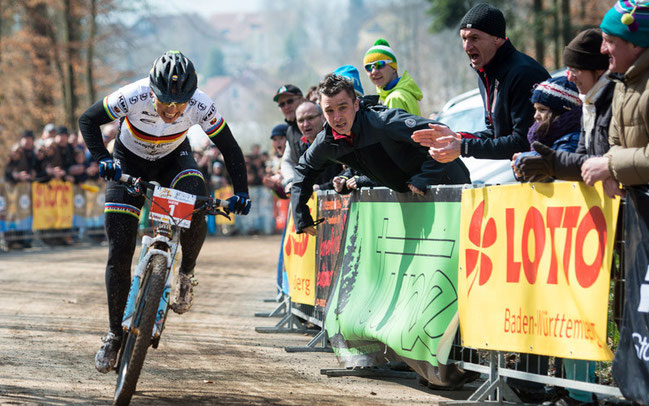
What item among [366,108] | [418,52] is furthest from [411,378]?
[418,52]

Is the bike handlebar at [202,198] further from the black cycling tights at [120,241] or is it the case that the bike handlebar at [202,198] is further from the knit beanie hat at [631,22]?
the knit beanie hat at [631,22]

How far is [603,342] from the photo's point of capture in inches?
202

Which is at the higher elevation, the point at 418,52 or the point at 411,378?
the point at 418,52

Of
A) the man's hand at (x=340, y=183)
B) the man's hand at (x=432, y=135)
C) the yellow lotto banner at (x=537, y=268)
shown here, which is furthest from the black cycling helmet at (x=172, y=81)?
the man's hand at (x=340, y=183)

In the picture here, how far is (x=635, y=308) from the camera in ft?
16.0

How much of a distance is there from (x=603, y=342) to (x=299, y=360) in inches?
146

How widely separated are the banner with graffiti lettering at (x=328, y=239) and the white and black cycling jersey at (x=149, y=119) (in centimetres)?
191

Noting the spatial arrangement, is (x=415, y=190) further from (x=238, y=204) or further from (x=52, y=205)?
(x=52, y=205)

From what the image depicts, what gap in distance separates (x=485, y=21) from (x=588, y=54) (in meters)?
1.59

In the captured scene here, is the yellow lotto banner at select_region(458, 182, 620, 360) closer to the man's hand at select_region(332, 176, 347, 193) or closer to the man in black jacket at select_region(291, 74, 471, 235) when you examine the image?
the man in black jacket at select_region(291, 74, 471, 235)

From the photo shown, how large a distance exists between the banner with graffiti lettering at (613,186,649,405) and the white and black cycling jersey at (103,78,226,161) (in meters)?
3.36

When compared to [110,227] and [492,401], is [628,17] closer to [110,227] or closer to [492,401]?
[492,401]

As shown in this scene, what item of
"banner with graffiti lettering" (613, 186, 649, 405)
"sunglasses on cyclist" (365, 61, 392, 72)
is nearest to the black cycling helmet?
"banner with graffiti lettering" (613, 186, 649, 405)

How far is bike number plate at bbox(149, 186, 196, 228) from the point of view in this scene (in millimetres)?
6582
